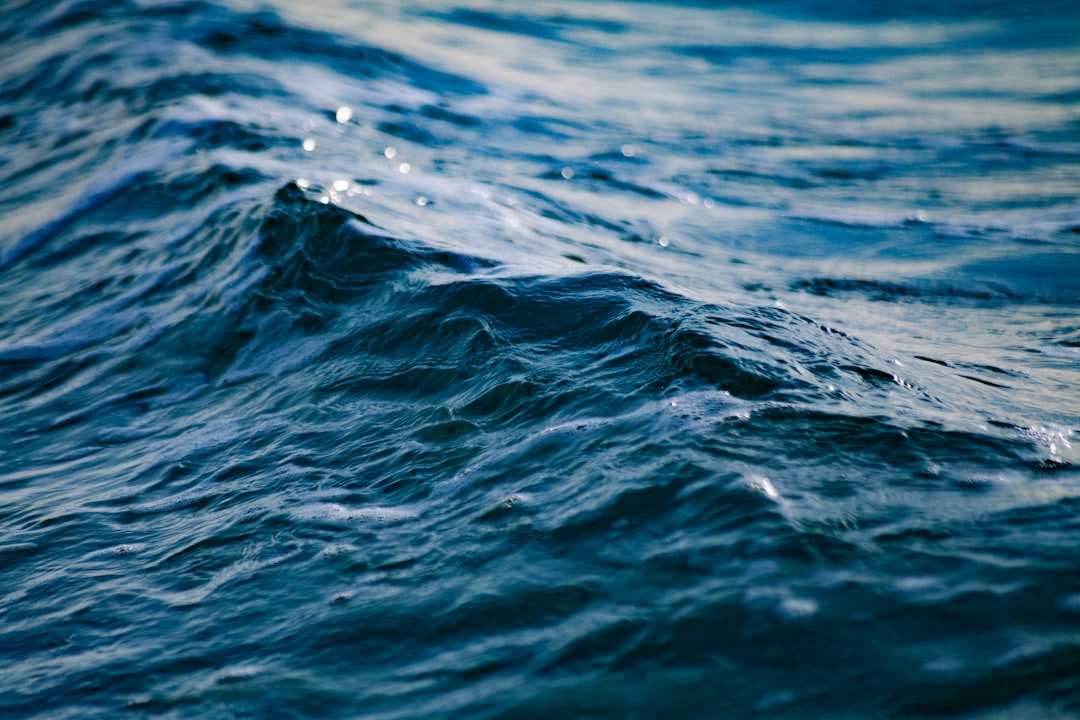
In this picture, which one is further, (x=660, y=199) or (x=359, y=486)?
(x=660, y=199)

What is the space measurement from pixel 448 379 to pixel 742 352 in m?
1.03

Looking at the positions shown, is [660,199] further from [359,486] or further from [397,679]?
[397,679]

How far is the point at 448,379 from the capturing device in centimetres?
343

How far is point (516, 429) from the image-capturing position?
119 inches

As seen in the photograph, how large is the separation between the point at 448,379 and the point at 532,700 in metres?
1.63

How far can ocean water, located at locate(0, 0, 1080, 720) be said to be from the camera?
2.05m

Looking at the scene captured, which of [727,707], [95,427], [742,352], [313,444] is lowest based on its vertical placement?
[95,427]

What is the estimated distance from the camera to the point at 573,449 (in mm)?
2814

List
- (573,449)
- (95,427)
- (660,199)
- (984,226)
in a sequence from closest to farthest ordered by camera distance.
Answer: (573,449), (95,427), (984,226), (660,199)

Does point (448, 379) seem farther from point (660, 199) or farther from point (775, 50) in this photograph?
point (775, 50)

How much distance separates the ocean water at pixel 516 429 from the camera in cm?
205

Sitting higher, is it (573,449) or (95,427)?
(573,449)

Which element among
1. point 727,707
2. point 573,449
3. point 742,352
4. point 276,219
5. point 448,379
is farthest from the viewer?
point 276,219

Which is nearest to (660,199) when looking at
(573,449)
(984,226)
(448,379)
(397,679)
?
(984,226)
